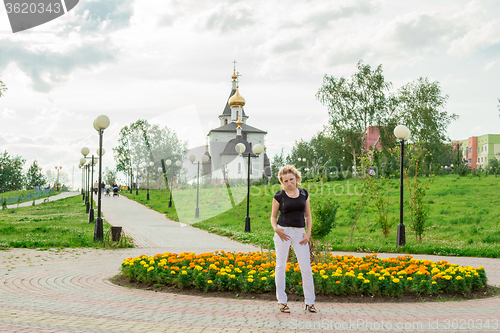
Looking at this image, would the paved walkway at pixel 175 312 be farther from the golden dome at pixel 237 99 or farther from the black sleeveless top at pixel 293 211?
the golden dome at pixel 237 99

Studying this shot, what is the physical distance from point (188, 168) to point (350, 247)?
3236 centimetres

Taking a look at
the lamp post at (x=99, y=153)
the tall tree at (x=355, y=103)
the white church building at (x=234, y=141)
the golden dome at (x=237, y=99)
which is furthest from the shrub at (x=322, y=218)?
the golden dome at (x=237, y=99)

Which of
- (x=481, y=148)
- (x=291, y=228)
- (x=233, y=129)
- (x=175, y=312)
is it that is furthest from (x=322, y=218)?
(x=481, y=148)

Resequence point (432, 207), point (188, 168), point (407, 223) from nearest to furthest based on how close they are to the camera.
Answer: point (407, 223) < point (432, 207) < point (188, 168)

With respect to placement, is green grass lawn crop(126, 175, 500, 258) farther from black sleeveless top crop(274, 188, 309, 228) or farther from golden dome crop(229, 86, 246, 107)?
golden dome crop(229, 86, 246, 107)

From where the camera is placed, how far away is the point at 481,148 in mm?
97000

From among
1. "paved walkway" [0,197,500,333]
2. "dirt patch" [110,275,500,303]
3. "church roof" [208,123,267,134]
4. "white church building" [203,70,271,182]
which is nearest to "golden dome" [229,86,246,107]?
"white church building" [203,70,271,182]

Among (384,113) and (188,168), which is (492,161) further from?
(188,168)

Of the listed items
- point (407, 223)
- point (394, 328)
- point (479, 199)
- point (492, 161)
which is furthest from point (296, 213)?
point (492, 161)

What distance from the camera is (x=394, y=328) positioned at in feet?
15.5

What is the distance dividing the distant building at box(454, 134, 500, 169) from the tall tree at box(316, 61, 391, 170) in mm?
58953

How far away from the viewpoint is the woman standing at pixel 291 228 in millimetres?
5168

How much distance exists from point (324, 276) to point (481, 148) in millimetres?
104541

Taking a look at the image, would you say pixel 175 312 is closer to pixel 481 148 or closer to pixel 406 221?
pixel 406 221
